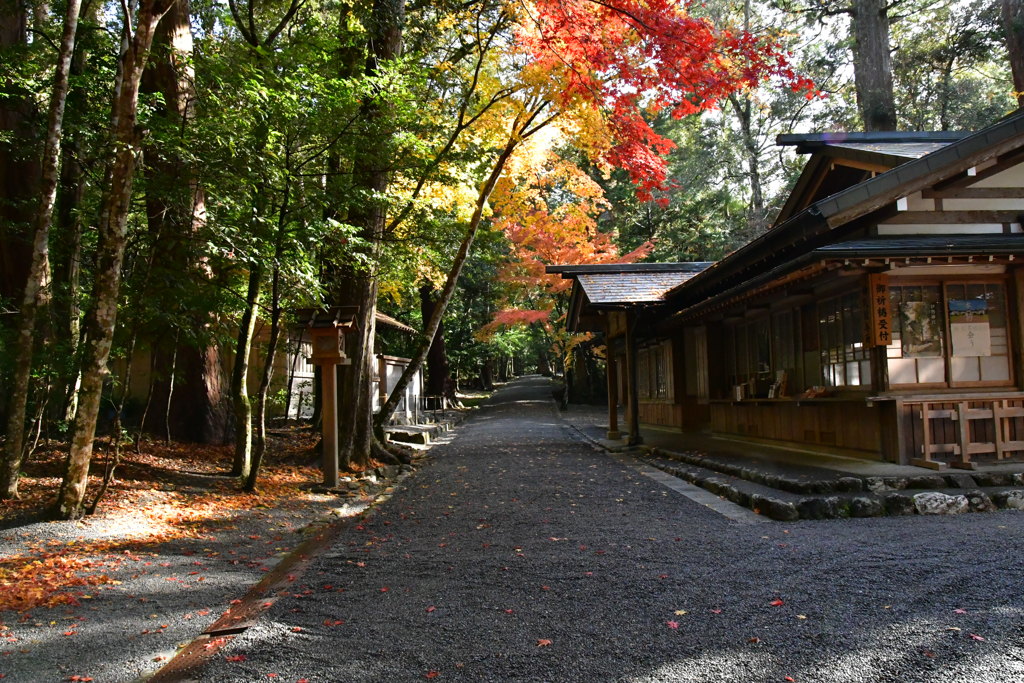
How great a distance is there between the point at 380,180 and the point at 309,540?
24.3 ft

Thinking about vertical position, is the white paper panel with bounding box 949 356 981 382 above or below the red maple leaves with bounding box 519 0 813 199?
below

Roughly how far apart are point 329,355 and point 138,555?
178 inches

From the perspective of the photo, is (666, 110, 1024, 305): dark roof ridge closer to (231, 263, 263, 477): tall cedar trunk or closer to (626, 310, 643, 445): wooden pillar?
(626, 310, 643, 445): wooden pillar

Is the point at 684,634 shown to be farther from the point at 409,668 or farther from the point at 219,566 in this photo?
the point at 219,566

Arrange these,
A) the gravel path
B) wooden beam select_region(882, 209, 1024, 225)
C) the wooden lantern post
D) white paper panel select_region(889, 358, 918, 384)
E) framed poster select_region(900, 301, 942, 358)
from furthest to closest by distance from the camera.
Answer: the wooden lantern post, wooden beam select_region(882, 209, 1024, 225), framed poster select_region(900, 301, 942, 358), white paper panel select_region(889, 358, 918, 384), the gravel path

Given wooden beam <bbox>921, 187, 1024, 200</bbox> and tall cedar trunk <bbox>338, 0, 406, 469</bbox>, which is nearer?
wooden beam <bbox>921, 187, 1024, 200</bbox>

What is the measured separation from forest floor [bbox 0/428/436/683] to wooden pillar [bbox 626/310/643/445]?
6228mm

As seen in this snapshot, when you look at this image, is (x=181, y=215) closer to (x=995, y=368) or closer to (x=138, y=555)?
(x=138, y=555)

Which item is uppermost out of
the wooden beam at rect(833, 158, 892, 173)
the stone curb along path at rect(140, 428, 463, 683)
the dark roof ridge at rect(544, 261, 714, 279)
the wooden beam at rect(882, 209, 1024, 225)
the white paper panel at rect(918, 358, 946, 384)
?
the wooden beam at rect(833, 158, 892, 173)

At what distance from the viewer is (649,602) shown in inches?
174

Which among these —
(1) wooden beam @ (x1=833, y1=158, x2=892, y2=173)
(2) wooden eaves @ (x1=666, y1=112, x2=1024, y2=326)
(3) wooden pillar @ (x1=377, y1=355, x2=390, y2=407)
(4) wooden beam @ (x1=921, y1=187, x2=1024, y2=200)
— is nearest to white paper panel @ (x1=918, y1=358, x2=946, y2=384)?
(2) wooden eaves @ (x1=666, y1=112, x2=1024, y2=326)

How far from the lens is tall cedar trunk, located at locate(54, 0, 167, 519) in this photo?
6.43 meters

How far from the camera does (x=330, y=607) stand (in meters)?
4.61

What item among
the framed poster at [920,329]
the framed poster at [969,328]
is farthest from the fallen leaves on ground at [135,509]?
the framed poster at [969,328]
